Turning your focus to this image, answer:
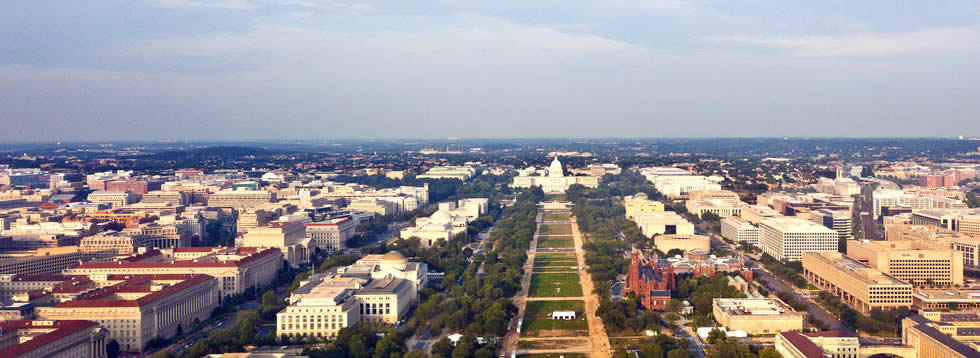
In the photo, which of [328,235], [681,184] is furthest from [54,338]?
[681,184]

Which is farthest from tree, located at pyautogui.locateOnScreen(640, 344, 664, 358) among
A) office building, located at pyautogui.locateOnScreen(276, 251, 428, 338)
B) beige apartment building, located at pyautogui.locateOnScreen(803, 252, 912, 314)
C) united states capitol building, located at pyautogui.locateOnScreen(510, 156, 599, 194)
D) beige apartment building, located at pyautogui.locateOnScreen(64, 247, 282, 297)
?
united states capitol building, located at pyautogui.locateOnScreen(510, 156, 599, 194)

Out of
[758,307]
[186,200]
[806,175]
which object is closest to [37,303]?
[758,307]

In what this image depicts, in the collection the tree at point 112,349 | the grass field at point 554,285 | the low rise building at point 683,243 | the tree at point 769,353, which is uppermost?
the low rise building at point 683,243

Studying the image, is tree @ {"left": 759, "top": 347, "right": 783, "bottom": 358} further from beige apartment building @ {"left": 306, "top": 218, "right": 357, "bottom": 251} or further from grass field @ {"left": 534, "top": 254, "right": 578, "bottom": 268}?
beige apartment building @ {"left": 306, "top": 218, "right": 357, "bottom": 251}

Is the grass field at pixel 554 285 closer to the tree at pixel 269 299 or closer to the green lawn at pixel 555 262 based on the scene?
the green lawn at pixel 555 262

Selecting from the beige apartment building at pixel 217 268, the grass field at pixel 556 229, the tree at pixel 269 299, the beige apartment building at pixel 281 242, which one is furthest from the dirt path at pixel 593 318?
the beige apartment building at pixel 281 242

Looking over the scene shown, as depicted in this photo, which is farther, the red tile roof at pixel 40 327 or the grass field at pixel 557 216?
the grass field at pixel 557 216
